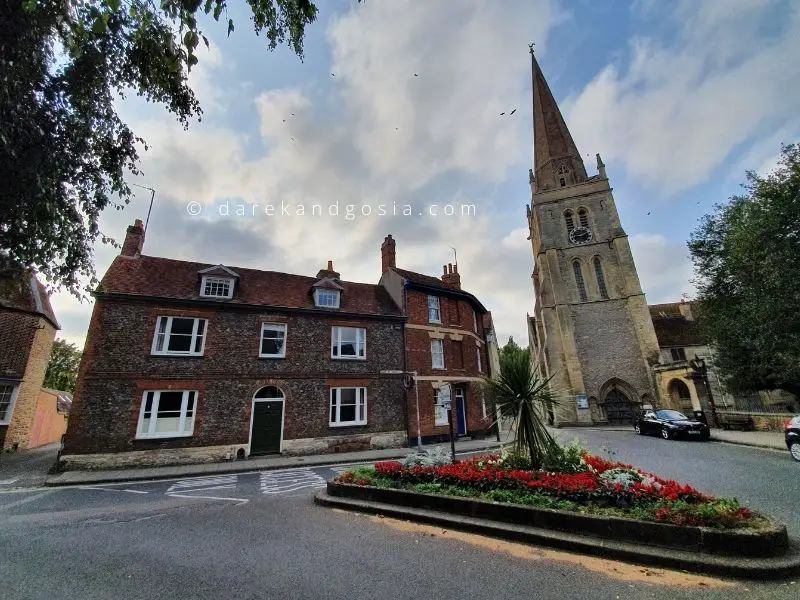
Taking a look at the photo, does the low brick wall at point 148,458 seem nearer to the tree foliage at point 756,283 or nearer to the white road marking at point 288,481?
the white road marking at point 288,481

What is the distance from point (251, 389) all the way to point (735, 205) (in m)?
30.0

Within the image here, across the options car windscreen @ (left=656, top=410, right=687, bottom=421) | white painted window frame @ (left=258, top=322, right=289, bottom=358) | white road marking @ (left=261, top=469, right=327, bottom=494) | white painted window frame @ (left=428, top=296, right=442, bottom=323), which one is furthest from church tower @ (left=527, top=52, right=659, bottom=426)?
white road marking @ (left=261, top=469, right=327, bottom=494)

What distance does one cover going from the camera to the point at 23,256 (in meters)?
7.46

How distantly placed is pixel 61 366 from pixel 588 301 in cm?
5599

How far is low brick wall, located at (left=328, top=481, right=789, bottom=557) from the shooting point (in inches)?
161

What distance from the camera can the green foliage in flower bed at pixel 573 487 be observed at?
4.63 meters

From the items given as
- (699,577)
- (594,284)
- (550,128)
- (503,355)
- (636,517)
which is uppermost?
(550,128)

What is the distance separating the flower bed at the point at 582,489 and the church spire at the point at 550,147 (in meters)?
39.3

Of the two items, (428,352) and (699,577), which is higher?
(428,352)

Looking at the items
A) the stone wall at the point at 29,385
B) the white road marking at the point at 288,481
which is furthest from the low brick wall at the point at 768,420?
the stone wall at the point at 29,385

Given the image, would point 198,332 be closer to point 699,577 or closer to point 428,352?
point 428,352

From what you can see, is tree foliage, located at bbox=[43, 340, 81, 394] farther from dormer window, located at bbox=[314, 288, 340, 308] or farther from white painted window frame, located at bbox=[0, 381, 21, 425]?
dormer window, located at bbox=[314, 288, 340, 308]

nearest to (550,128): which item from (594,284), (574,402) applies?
(594,284)

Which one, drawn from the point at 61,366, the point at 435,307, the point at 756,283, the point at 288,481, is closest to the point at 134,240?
the point at 288,481
